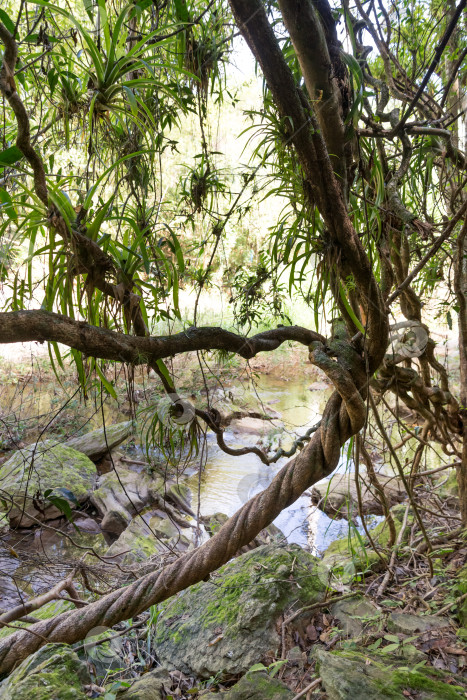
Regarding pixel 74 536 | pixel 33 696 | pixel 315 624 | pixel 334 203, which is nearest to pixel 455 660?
pixel 315 624

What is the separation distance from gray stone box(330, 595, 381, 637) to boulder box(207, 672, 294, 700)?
35cm

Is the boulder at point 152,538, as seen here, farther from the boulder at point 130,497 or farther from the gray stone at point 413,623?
the gray stone at point 413,623

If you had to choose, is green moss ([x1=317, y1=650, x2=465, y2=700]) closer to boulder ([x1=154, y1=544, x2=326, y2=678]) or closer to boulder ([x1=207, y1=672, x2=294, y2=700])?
boulder ([x1=207, y1=672, x2=294, y2=700])

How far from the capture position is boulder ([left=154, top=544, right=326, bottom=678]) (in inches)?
64.0

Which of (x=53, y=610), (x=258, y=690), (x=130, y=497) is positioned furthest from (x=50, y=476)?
(x=258, y=690)

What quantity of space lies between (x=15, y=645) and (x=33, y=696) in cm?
15

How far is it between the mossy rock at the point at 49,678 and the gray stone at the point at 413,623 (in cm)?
95

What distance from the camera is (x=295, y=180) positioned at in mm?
1126

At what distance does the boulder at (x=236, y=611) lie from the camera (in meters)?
1.63

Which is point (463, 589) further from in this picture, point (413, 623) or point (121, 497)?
point (121, 497)

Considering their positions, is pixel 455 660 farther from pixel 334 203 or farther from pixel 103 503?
pixel 103 503

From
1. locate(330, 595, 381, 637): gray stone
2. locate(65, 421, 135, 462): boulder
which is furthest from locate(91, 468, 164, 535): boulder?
locate(330, 595, 381, 637): gray stone

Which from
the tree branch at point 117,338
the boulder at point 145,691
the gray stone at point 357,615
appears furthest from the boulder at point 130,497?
the tree branch at point 117,338

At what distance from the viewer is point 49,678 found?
3.93ft
